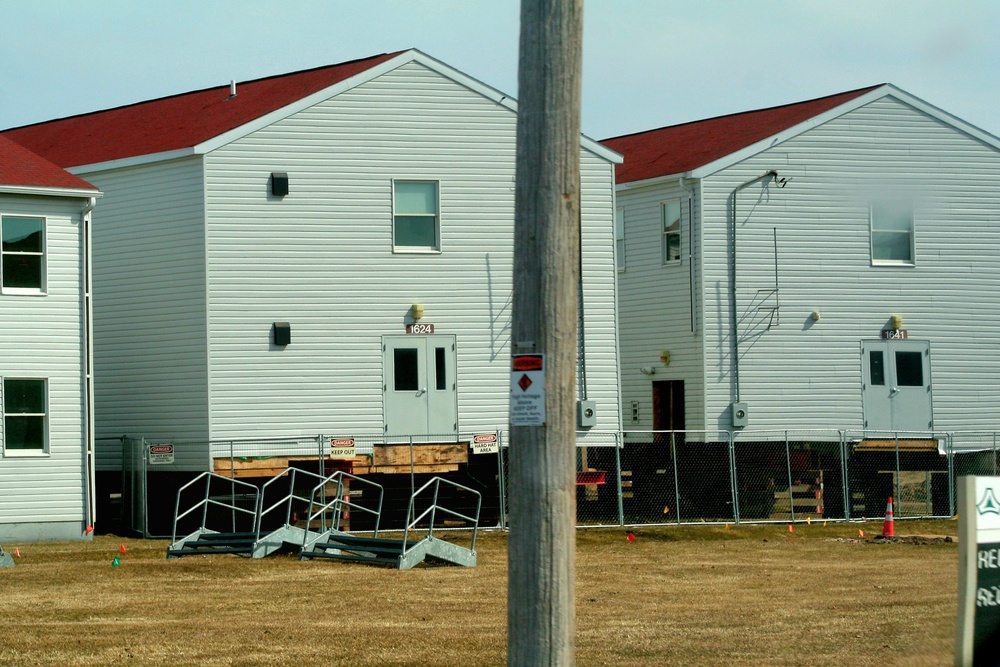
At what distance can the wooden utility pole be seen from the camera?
715 centimetres

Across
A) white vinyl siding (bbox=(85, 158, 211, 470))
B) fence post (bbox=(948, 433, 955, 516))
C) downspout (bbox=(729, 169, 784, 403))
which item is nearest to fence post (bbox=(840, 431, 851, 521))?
Result: fence post (bbox=(948, 433, 955, 516))

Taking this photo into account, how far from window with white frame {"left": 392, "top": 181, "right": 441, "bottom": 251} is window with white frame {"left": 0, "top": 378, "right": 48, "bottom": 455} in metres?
7.21

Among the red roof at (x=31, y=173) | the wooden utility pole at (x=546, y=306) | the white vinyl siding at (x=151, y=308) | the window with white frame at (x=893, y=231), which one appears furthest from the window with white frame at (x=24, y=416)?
the wooden utility pole at (x=546, y=306)

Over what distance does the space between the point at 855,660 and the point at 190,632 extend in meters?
5.83

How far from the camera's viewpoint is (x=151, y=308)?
27016 mm

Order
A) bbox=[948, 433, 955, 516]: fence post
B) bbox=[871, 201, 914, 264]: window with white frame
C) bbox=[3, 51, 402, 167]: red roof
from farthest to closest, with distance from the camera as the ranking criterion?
bbox=[871, 201, 914, 264]: window with white frame < bbox=[948, 433, 955, 516]: fence post < bbox=[3, 51, 402, 167]: red roof

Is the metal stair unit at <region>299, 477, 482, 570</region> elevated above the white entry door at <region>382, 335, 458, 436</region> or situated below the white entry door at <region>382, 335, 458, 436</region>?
below

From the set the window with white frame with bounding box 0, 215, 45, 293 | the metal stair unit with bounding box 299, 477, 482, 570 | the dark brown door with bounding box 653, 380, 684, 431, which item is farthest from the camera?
the dark brown door with bounding box 653, 380, 684, 431

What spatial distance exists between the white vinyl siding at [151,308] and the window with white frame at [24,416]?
2599 mm

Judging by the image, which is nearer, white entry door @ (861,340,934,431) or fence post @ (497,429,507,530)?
fence post @ (497,429,507,530)

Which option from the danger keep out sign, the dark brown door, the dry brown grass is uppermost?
the danger keep out sign

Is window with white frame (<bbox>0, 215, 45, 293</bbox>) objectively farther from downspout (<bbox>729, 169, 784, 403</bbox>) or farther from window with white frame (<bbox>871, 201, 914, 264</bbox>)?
window with white frame (<bbox>871, 201, 914, 264</bbox>)

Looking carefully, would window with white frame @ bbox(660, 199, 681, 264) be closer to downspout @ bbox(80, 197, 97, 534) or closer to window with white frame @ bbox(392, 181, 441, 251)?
window with white frame @ bbox(392, 181, 441, 251)

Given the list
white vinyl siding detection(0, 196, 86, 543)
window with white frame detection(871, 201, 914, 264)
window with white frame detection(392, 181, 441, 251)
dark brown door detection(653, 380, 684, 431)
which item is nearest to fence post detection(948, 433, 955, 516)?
window with white frame detection(871, 201, 914, 264)
